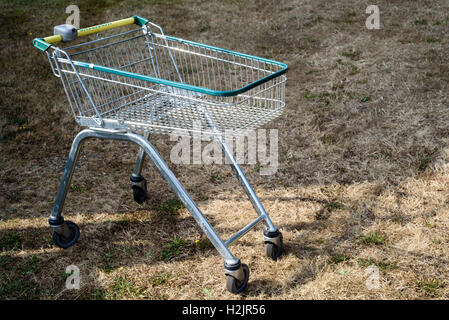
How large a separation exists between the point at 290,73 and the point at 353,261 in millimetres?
3581

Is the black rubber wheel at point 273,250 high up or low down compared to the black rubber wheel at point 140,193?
down

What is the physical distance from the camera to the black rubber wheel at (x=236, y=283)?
7.78 feet

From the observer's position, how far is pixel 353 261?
260 cm

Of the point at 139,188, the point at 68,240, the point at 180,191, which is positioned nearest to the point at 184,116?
the point at 180,191

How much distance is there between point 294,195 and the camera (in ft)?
11.0

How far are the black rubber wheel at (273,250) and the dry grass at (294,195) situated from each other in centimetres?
5

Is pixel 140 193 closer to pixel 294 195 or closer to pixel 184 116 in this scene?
pixel 184 116

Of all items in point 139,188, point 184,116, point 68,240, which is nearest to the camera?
point 184,116

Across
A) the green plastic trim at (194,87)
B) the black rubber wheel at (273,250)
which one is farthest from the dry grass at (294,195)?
the green plastic trim at (194,87)

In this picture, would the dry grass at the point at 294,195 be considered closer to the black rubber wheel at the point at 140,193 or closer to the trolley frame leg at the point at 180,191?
the black rubber wheel at the point at 140,193

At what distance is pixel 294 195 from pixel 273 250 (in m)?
0.78

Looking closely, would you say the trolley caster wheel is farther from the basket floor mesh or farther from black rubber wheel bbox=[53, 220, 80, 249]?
the basket floor mesh

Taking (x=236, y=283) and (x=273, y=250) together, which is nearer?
(x=236, y=283)

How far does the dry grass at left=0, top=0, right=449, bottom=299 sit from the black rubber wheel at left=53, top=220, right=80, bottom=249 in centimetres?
5
